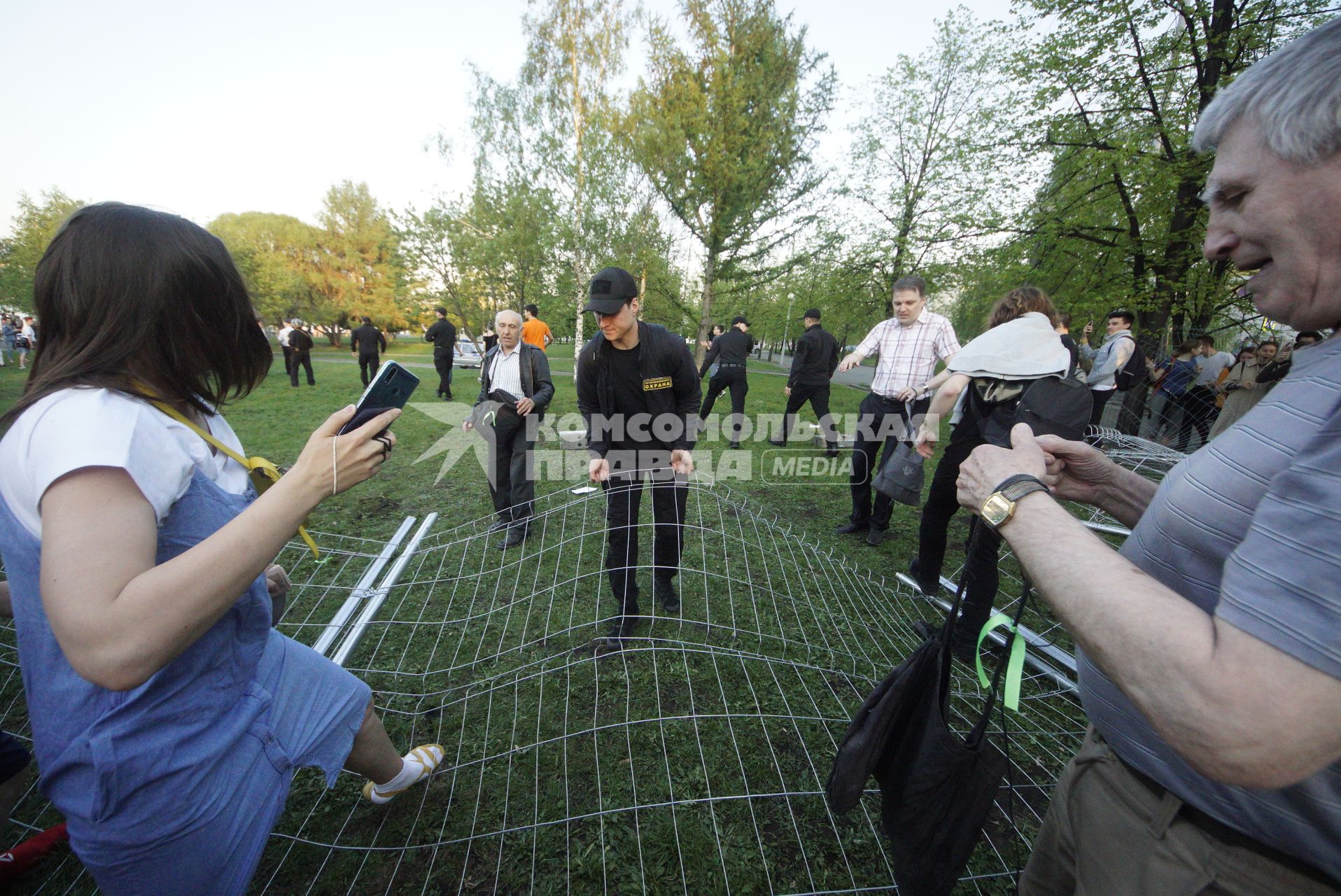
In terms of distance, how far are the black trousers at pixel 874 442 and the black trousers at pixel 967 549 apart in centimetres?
103

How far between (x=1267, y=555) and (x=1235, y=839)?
1.83 ft

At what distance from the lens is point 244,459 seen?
Answer: 1200 mm

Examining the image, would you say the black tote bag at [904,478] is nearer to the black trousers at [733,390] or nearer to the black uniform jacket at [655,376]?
the black uniform jacket at [655,376]

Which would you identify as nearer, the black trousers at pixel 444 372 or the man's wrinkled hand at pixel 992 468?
the man's wrinkled hand at pixel 992 468

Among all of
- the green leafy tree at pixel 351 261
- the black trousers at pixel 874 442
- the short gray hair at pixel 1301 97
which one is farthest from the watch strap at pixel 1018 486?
the green leafy tree at pixel 351 261

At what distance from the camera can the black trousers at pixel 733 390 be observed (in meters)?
8.02

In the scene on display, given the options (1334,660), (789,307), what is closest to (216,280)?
(1334,660)

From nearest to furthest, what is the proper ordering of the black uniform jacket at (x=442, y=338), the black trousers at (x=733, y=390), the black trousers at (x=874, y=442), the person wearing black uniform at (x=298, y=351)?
the black trousers at (x=874, y=442) → the black trousers at (x=733, y=390) → the black uniform jacket at (x=442, y=338) → the person wearing black uniform at (x=298, y=351)

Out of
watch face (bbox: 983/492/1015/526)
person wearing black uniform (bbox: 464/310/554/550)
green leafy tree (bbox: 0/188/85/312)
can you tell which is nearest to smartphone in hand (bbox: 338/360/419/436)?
watch face (bbox: 983/492/1015/526)

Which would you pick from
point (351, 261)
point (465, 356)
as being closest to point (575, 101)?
point (465, 356)

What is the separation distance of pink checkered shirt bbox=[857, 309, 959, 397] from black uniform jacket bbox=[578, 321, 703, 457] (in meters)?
1.99

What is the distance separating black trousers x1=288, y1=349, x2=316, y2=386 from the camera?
1204 centimetres

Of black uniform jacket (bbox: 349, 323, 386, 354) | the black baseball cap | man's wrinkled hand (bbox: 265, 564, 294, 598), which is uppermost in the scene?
the black baseball cap

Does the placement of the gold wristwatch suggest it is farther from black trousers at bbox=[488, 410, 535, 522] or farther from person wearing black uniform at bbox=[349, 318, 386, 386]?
person wearing black uniform at bbox=[349, 318, 386, 386]
